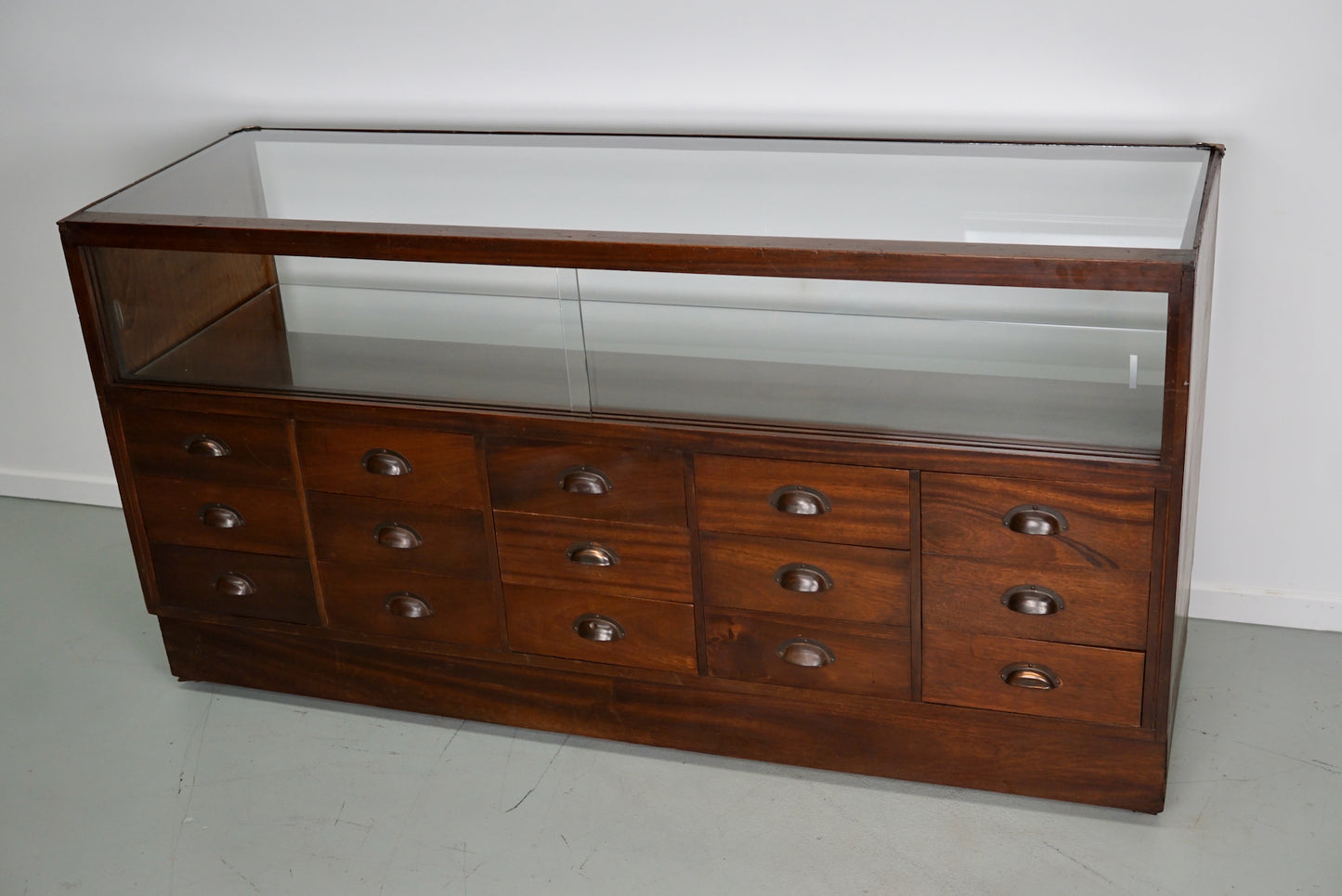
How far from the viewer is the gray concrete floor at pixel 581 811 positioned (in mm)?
2451

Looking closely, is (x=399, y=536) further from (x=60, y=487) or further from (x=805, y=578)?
(x=60, y=487)

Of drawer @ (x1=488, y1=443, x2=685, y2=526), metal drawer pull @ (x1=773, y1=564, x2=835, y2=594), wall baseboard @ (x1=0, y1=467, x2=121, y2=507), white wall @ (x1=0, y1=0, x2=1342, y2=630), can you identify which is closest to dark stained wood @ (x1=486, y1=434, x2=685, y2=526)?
drawer @ (x1=488, y1=443, x2=685, y2=526)

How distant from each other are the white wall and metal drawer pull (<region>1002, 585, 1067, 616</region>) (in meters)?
0.73

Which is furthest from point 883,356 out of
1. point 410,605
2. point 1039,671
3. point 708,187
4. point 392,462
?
point 410,605

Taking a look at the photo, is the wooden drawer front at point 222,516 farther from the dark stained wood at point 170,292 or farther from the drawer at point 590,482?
the drawer at point 590,482

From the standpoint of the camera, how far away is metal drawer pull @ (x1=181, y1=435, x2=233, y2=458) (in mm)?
2809

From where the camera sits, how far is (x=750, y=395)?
2533 millimetres

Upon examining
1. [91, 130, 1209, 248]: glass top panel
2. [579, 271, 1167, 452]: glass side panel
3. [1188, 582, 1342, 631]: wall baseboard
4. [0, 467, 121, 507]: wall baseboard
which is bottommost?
[1188, 582, 1342, 631]: wall baseboard

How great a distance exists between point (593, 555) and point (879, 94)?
41.6 inches

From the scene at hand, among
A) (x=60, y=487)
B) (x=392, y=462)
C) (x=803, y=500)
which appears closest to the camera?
(x=803, y=500)

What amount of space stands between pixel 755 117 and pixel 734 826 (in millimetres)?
1387

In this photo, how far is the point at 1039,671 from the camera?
246 cm

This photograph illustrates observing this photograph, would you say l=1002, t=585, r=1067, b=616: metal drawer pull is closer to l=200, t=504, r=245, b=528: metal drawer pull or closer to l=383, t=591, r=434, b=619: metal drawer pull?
l=383, t=591, r=434, b=619: metal drawer pull

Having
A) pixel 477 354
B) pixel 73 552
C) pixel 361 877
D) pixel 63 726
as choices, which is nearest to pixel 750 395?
pixel 477 354
